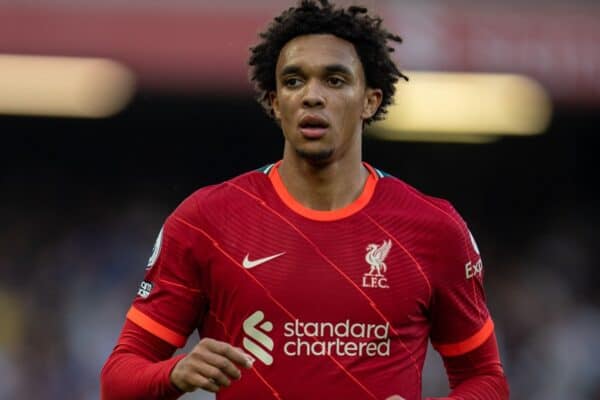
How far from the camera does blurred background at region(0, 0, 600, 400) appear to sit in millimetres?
8773

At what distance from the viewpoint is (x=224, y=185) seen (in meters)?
4.38

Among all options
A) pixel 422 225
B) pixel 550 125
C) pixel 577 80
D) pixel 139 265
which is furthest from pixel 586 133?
pixel 422 225

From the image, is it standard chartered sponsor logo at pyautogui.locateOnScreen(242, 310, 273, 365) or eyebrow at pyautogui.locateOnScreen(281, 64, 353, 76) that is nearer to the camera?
standard chartered sponsor logo at pyautogui.locateOnScreen(242, 310, 273, 365)

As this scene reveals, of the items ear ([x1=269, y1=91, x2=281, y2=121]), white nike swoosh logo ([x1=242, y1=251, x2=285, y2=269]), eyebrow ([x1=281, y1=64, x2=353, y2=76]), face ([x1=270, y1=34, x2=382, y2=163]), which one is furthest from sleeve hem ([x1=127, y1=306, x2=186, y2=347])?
eyebrow ([x1=281, y1=64, x2=353, y2=76])

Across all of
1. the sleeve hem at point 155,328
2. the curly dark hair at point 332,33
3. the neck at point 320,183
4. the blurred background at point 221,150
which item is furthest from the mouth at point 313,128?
the blurred background at point 221,150

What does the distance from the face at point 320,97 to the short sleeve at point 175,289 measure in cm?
46

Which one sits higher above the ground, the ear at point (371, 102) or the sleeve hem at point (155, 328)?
the ear at point (371, 102)

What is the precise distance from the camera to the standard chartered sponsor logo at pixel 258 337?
4.11m

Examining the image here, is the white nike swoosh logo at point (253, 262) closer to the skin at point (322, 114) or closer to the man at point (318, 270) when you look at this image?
the man at point (318, 270)

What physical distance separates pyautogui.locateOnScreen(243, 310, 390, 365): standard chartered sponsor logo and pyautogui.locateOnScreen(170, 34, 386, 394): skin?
1.41ft

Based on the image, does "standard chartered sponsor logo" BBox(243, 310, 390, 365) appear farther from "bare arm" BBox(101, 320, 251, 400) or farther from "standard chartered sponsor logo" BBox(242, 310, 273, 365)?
"bare arm" BBox(101, 320, 251, 400)

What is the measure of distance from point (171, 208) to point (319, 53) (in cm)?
564

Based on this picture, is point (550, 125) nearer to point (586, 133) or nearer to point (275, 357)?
point (586, 133)

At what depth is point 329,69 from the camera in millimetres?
4309
